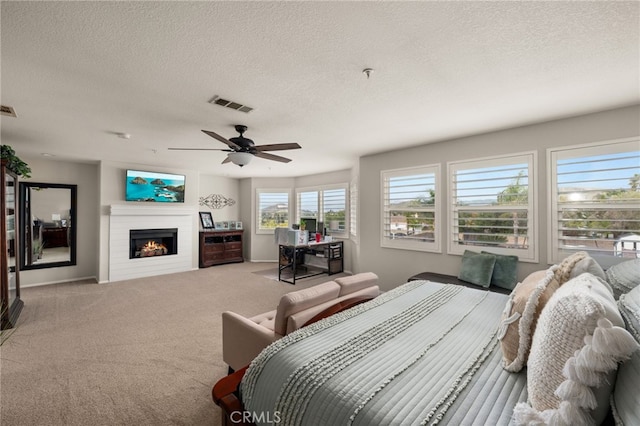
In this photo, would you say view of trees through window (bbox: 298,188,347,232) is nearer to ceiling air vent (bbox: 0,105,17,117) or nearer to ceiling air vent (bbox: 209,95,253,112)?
ceiling air vent (bbox: 209,95,253,112)

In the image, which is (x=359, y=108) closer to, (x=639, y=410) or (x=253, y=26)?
(x=253, y=26)

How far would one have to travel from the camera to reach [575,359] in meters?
0.76

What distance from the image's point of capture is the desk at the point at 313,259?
583 cm

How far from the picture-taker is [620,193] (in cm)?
270

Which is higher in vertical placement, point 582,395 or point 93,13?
point 93,13

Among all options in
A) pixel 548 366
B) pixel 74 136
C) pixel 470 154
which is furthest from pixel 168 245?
pixel 548 366

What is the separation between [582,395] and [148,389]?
2605 mm

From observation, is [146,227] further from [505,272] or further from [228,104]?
[505,272]

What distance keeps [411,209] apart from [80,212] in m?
6.47

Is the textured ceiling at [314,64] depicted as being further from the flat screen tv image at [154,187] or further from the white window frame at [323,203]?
the white window frame at [323,203]

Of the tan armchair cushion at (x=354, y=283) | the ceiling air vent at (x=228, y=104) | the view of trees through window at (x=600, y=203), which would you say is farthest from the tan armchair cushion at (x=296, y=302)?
the view of trees through window at (x=600, y=203)

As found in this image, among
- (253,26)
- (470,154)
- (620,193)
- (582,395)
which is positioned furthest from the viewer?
(470,154)

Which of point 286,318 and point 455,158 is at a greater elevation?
point 455,158

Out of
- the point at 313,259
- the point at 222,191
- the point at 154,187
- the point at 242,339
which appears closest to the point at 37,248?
the point at 154,187
